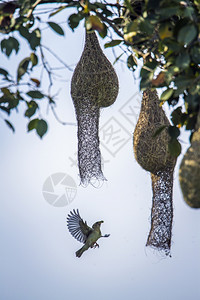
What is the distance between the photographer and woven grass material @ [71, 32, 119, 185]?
215 centimetres

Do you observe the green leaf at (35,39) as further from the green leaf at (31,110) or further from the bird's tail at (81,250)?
the bird's tail at (81,250)

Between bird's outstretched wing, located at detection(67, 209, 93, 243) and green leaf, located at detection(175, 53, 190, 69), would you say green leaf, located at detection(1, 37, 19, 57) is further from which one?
bird's outstretched wing, located at detection(67, 209, 93, 243)

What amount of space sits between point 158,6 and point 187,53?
0.62ft

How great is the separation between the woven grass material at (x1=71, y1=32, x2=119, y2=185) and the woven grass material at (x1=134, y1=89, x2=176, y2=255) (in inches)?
6.4

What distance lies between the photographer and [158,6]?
1481mm

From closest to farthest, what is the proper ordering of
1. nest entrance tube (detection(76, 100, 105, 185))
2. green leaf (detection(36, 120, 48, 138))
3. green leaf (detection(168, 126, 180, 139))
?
green leaf (detection(36, 120, 48, 138))
green leaf (detection(168, 126, 180, 139))
nest entrance tube (detection(76, 100, 105, 185))

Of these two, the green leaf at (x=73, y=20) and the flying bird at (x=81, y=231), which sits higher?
the green leaf at (x=73, y=20)

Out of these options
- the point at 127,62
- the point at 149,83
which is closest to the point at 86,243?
the point at 127,62

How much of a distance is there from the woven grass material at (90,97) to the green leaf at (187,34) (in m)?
0.87

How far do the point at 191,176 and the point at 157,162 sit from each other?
655 millimetres

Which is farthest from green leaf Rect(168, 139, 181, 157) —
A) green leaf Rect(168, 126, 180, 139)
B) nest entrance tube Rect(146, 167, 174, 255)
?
nest entrance tube Rect(146, 167, 174, 255)

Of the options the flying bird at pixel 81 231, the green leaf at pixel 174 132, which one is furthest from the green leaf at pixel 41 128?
the flying bird at pixel 81 231

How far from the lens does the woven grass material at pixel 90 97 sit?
7.07 feet

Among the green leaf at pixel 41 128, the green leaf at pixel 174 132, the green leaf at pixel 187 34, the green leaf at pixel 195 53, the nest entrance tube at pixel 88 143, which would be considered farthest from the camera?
the nest entrance tube at pixel 88 143
